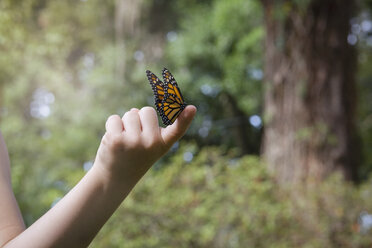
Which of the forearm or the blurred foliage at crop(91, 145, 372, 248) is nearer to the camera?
the forearm

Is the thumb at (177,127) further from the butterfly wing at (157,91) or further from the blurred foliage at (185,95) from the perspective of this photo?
the blurred foliage at (185,95)

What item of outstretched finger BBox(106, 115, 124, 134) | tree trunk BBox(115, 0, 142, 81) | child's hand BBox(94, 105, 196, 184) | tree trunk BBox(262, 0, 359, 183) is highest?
tree trunk BBox(115, 0, 142, 81)

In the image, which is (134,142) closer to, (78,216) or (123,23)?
(78,216)

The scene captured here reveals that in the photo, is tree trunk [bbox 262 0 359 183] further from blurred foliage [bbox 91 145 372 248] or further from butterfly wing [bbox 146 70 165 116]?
butterfly wing [bbox 146 70 165 116]

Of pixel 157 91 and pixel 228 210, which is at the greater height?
pixel 228 210

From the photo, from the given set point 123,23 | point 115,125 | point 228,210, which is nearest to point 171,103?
point 115,125

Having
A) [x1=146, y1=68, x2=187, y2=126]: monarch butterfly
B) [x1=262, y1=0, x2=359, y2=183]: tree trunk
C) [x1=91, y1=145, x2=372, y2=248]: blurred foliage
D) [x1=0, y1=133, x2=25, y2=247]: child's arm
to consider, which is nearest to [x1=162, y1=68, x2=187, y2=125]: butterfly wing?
[x1=146, y1=68, x2=187, y2=126]: monarch butterfly
